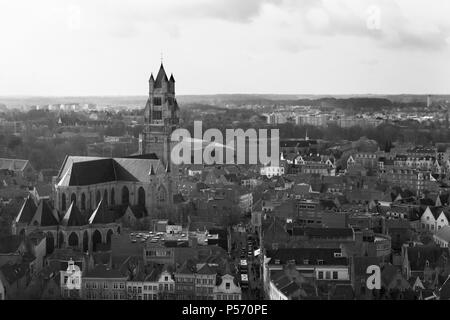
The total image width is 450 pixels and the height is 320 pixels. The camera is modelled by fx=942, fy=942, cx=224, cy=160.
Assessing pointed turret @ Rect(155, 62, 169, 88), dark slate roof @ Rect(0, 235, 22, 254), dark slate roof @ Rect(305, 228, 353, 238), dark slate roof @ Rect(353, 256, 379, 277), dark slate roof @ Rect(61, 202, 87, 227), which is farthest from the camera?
pointed turret @ Rect(155, 62, 169, 88)

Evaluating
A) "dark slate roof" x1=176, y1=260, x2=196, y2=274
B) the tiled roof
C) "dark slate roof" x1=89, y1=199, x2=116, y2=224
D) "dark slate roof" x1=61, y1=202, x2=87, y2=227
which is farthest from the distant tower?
the tiled roof

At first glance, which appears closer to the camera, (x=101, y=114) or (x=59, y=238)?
(x=59, y=238)

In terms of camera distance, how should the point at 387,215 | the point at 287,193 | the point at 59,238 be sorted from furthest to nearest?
the point at 287,193
the point at 387,215
the point at 59,238

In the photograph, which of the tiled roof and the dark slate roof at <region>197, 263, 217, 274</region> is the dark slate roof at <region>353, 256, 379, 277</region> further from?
the tiled roof

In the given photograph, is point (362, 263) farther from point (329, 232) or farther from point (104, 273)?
point (104, 273)

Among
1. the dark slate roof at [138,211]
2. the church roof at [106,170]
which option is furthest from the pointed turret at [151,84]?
the dark slate roof at [138,211]
